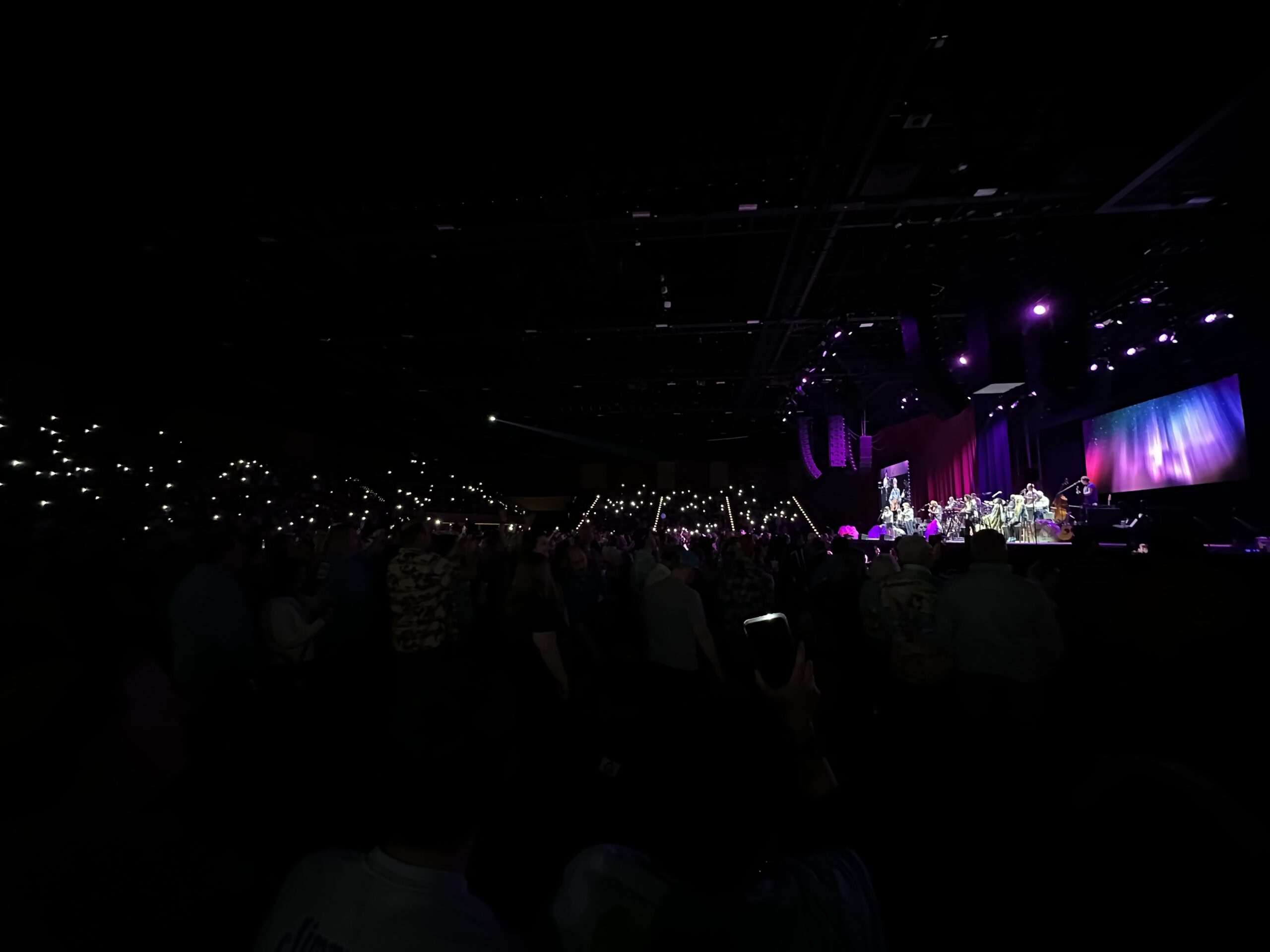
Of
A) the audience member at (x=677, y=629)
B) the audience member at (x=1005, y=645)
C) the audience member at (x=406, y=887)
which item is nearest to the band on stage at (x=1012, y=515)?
the audience member at (x=1005, y=645)

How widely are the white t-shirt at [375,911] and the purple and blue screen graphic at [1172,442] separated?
36.9 feet

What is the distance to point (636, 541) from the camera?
1052 cm

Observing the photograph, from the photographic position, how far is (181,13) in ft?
11.7

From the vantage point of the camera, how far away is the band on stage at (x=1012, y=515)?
955 cm

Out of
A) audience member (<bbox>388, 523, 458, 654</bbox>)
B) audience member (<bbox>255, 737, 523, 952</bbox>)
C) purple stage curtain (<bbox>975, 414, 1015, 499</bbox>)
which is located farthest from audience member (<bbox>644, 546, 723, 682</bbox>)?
purple stage curtain (<bbox>975, 414, 1015, 499</bbox>)

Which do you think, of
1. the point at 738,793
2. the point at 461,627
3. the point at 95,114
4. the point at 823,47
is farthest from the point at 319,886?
the point at 95,114

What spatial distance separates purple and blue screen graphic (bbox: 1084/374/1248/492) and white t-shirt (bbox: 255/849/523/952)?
36.9 feet

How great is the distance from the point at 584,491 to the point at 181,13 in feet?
64.7

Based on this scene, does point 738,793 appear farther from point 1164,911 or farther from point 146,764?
point 146,764

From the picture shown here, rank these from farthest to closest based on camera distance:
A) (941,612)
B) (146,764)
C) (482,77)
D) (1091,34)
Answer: (482,77), (1091,34), (941,612), (146,764)

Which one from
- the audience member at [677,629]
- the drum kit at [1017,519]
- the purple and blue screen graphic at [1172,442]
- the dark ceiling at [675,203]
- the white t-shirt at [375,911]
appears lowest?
the audience member at [677,629]

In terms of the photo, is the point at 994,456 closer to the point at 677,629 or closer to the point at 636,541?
the point at 636,541

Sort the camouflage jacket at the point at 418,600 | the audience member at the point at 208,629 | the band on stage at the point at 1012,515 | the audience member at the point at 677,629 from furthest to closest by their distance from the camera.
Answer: the band on stage at the point at 1012,515, the audience member at the point at 677,629, the camouflage jacket at the point at 418,600, the audience member at the point at 208,629

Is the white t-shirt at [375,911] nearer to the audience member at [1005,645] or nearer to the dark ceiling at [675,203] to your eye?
the audience member at [1005,645]
